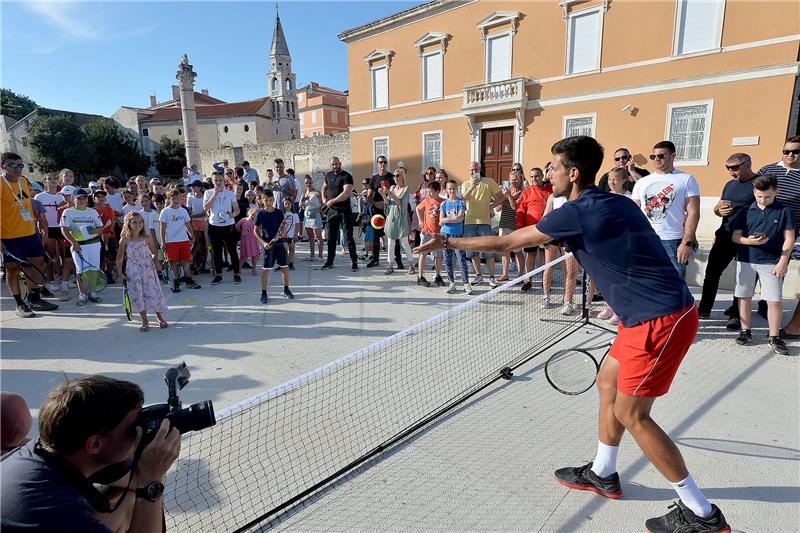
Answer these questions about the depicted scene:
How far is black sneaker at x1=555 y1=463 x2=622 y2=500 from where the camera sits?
2727 millimetres

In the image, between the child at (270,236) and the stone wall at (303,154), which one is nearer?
the child at (270,236)

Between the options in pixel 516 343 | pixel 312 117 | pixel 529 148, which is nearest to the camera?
pixel 516 343

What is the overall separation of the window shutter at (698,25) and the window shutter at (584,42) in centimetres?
295

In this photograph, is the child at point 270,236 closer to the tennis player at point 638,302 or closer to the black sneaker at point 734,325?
the tennis player at point 638,302

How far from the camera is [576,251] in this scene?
8.16 ft

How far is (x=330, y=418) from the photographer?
364 cm

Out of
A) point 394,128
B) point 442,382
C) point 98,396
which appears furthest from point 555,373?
point 394,128

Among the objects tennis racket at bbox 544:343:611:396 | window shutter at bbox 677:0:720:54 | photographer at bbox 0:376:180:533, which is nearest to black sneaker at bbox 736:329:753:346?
tennis racket at bbox 544:343:611:396

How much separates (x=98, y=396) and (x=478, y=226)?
22.5ft

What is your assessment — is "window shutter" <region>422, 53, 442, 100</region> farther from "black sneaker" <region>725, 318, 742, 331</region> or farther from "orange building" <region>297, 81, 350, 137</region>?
"orange building" <region>297, 81, 350, 137</region>

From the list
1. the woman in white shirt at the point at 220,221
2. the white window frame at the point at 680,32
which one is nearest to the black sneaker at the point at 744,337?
the woman in white shirt at the point at 220,221

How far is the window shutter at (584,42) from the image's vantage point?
57.2 feet

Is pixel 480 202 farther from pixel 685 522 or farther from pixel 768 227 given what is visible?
pixel 685 522

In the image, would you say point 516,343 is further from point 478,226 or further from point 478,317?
point 478,226
